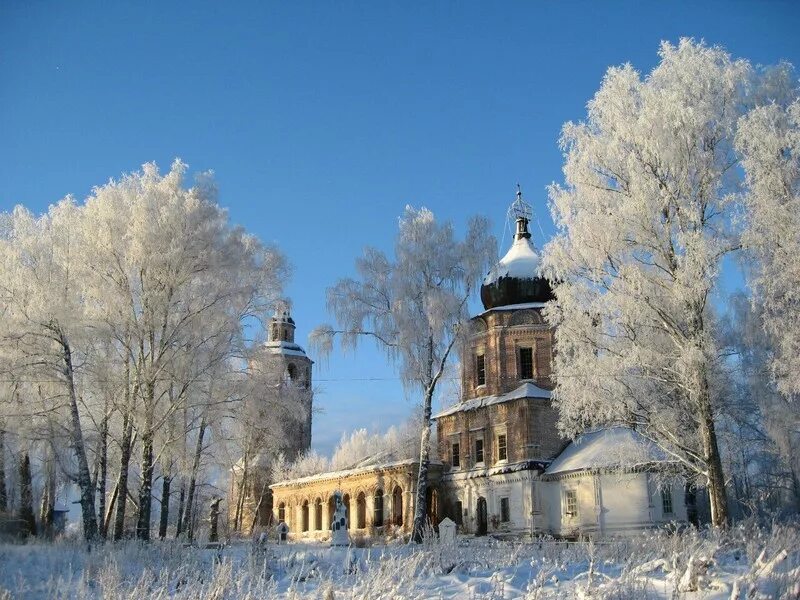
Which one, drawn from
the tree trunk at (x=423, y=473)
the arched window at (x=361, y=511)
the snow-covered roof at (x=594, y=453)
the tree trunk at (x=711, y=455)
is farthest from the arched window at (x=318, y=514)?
the tree trunk at (x=711, y=455)

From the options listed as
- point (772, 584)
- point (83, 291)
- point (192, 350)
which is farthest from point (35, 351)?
point (772, 584)

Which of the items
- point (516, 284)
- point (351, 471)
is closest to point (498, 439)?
point (516, 284)

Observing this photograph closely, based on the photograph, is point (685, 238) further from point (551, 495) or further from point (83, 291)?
point (551, 495)

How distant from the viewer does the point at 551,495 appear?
104 ft

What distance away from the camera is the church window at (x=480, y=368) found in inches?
1414

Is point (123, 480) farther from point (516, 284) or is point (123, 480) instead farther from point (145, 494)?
point (516, 284)

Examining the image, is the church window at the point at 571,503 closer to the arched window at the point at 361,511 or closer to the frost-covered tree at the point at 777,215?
the arched window at the point at 361,511

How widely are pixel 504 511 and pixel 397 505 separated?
7355 mm

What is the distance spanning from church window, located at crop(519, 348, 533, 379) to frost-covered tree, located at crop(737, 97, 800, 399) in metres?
18.2

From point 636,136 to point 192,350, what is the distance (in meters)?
12.3

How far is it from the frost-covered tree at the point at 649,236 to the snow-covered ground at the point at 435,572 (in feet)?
11.9

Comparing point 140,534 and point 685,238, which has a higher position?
point 685,238

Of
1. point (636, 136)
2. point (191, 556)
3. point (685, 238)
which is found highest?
point (636, 136)

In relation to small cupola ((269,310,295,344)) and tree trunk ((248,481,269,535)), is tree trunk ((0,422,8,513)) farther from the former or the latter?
small cupola ((269,310,295,344))
